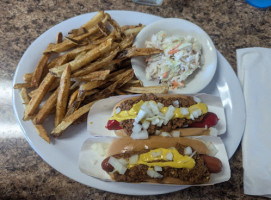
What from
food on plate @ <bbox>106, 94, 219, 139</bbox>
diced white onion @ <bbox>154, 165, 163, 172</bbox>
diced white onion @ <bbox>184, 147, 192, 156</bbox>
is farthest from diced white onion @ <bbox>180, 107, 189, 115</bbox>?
diced white onion @ <bbox>154, 165, 163, 172</bbox>

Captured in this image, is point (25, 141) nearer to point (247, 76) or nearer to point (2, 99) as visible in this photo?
point (2, 99)

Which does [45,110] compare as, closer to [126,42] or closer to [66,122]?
[66,122]

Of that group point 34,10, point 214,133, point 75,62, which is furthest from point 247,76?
point 34,10

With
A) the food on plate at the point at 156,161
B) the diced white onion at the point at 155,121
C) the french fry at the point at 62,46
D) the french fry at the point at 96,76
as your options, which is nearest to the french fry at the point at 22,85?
the french fry at the point at 62,46

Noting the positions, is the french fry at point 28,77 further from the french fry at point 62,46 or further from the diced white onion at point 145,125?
the diced white onion at point 145,125

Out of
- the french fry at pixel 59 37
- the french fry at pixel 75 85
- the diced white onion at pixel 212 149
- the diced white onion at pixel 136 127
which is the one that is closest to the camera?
the diced white onion at pixel 136 127

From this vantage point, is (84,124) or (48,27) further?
(48,27)

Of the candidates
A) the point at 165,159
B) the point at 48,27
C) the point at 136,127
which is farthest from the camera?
the point at 48,27

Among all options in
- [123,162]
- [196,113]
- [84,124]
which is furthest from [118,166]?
[196,113]
